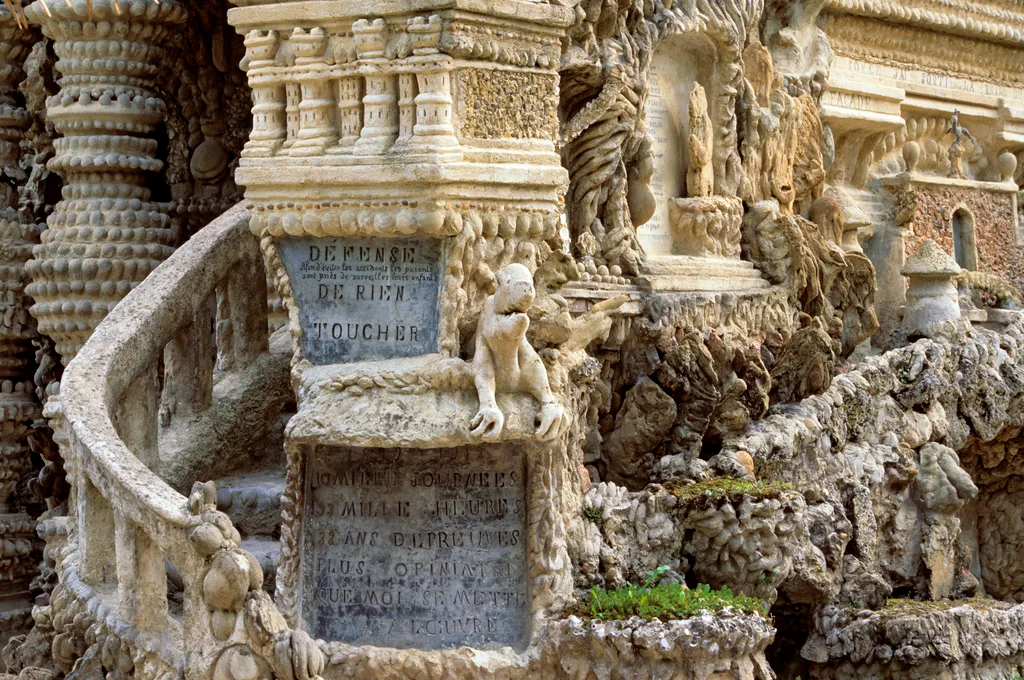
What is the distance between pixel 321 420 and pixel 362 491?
23.9 inches

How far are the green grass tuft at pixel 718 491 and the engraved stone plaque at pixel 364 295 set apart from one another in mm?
1990

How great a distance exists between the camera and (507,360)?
9.55m

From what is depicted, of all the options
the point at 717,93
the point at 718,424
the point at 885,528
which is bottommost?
the point at 885,528

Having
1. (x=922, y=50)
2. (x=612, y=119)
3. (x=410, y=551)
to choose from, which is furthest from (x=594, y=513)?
(x=922, y=50)

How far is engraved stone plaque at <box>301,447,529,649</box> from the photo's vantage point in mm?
9898

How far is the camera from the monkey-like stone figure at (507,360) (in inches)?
372

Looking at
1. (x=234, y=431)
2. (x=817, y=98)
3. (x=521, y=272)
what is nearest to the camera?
(x=521, y=272)

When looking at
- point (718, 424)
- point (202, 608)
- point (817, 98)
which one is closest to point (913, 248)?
point (817, 98)

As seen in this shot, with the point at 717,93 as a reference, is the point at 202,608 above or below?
below

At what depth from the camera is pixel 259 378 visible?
10945 mm

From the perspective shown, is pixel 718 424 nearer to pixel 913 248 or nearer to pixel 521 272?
pixel 521 272

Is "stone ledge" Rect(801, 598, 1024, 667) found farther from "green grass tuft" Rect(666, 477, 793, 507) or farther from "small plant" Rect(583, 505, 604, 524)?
"small plant" Rect(583, 505, 604, 524)

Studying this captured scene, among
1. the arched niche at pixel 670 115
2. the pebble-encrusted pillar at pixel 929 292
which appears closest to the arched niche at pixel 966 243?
the pebble-encrusted pillar at pixel 929 292

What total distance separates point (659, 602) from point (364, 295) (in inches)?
91.7
